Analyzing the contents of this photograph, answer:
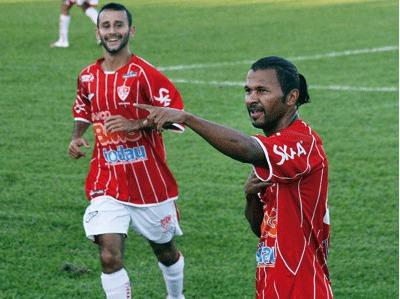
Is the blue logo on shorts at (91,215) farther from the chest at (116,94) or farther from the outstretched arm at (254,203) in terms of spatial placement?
the outstretched arm at (254,203)

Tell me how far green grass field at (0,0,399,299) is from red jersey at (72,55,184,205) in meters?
0.96

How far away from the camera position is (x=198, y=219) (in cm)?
975

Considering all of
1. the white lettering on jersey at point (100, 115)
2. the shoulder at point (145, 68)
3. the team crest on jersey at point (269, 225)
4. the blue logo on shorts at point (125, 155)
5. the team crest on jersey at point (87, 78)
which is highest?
the shoulder at point (145, 68)

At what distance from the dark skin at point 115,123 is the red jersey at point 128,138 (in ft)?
0.37

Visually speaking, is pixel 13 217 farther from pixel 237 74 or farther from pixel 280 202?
pixel 237 74

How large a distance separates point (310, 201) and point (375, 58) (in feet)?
43.5

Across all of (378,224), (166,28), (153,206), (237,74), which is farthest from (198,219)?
(166,28)

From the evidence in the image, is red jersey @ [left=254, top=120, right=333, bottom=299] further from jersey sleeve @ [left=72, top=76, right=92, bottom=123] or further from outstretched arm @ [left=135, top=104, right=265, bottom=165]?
jersey sleeve @ [left=72, top=76, right=92, bottom=123]

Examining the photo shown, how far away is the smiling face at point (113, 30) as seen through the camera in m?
7.53

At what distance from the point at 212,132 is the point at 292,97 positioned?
65 cm

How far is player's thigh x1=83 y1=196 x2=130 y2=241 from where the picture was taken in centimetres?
715

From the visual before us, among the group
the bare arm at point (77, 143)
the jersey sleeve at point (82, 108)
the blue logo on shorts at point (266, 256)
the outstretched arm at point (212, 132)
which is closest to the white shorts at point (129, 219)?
the bare arm at point (77, 143)

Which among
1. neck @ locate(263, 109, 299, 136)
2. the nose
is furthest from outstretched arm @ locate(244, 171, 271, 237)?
the nose

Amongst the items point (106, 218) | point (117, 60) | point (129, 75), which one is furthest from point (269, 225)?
point (117, 60)
